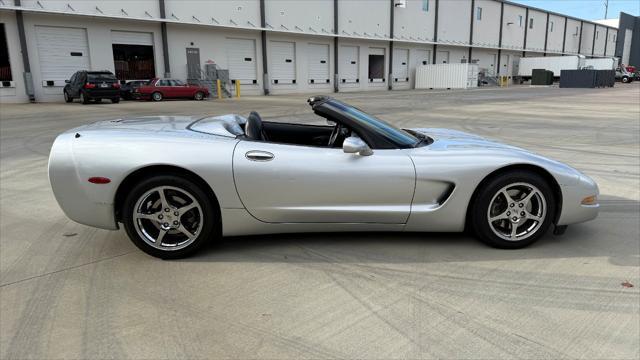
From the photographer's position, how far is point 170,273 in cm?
333

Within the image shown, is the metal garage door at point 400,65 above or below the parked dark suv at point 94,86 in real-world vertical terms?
above

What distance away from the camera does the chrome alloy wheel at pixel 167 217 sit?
137 inches

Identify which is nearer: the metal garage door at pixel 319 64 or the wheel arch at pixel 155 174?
the wheel arch at pixel 155 174

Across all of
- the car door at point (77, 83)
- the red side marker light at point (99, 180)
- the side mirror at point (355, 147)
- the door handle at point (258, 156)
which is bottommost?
the red side marker light at point (99, 180)

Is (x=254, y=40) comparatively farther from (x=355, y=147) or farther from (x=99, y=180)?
(x=355, y=147)

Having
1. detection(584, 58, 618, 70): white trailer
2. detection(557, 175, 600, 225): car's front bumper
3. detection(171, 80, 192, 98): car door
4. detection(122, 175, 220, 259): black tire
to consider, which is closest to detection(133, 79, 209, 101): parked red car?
detection(171, 80, 192, 98): car door

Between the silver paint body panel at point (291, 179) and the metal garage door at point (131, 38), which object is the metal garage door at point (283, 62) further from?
the silver paint body panel at point (291, 179)

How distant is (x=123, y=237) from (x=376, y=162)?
2.35m

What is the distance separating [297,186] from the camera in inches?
136

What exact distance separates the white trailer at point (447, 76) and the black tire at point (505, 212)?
41.4 metres

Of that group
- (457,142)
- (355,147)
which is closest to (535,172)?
(457,142)

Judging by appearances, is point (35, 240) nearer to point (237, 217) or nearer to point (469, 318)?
point (237, 217)

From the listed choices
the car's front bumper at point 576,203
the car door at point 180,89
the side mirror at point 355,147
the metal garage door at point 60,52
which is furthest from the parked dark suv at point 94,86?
the car's front bumper at point 576,203

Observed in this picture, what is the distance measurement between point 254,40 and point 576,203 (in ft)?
104
